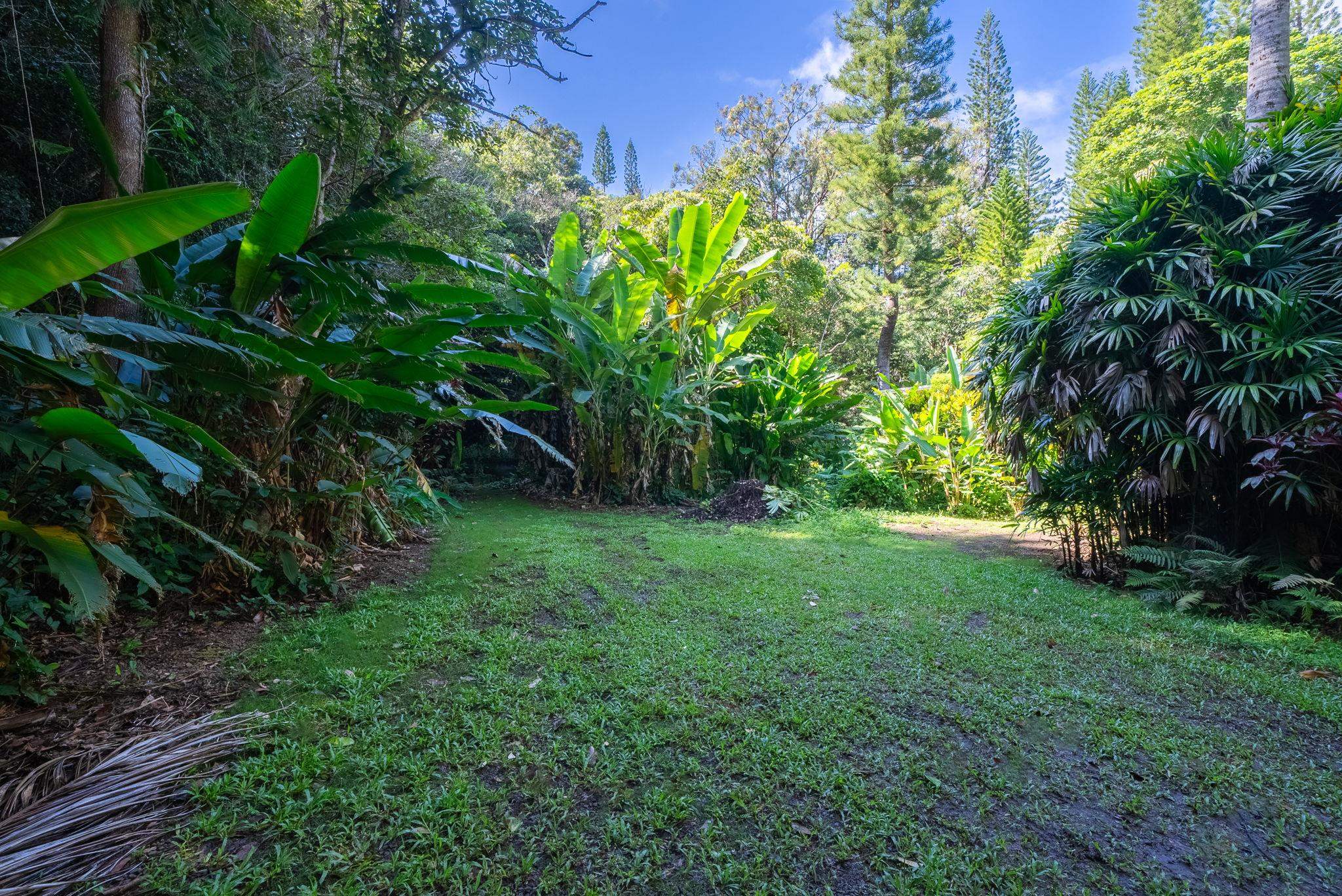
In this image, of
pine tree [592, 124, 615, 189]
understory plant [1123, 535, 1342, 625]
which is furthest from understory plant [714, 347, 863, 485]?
pine tree [592, 124, 615, 189]

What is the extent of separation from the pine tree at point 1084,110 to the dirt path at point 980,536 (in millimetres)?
20798

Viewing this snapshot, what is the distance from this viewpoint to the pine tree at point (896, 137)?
1628 centimetres

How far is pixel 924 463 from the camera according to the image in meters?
6.14

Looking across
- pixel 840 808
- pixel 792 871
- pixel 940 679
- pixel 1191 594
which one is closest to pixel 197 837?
pixel 792 871

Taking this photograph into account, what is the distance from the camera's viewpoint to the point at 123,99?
237cm

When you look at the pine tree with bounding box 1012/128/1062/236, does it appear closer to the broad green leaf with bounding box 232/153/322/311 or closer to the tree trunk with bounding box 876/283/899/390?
the tree trunk with bounding box 876/283/899/390

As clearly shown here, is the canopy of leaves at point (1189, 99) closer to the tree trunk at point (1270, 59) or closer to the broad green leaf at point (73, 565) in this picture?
the tree trunk at point (1270, 59)

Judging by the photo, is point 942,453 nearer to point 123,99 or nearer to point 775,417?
point 775,417

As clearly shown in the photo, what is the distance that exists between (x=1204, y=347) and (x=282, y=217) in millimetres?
4174

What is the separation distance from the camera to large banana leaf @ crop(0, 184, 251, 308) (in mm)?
1083

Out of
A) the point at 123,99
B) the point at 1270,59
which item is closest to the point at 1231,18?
the point at 1270,59

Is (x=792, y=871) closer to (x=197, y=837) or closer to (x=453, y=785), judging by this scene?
(x=453, y=785)

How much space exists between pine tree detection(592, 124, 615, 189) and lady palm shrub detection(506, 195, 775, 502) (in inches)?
1218

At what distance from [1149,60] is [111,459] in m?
27.1
